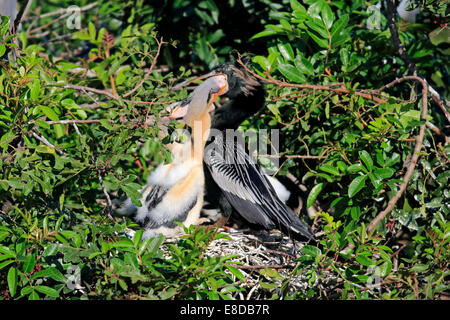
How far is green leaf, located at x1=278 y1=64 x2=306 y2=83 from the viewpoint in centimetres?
231

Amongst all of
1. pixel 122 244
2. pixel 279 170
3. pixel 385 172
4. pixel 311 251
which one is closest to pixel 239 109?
pixel 279 170

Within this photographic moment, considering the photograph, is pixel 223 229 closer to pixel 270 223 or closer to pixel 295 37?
pixel 270 223

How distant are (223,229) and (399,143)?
1007mm

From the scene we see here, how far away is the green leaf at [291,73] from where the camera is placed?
2314mm

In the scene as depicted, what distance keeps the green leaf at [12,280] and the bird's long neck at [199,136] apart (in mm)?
1032

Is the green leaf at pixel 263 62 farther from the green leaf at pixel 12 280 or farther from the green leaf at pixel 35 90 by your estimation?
the green leaf at pixel 12 280

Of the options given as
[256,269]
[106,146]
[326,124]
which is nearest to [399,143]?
[326,124]

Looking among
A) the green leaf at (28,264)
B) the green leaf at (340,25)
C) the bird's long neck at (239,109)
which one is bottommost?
the green leaf at (28,264)

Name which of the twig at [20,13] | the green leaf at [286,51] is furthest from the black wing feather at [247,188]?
the twig at [20,13]

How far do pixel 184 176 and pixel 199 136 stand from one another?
22cm

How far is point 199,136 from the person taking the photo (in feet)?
7.80

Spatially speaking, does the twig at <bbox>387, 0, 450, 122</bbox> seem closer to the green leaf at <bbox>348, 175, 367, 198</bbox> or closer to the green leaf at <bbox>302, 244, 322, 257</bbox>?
the green leaf at <bbox>348, 175, 367, 198</bbox>

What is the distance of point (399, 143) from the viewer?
7.30 feet

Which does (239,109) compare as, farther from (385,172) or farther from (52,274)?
(52,274)
